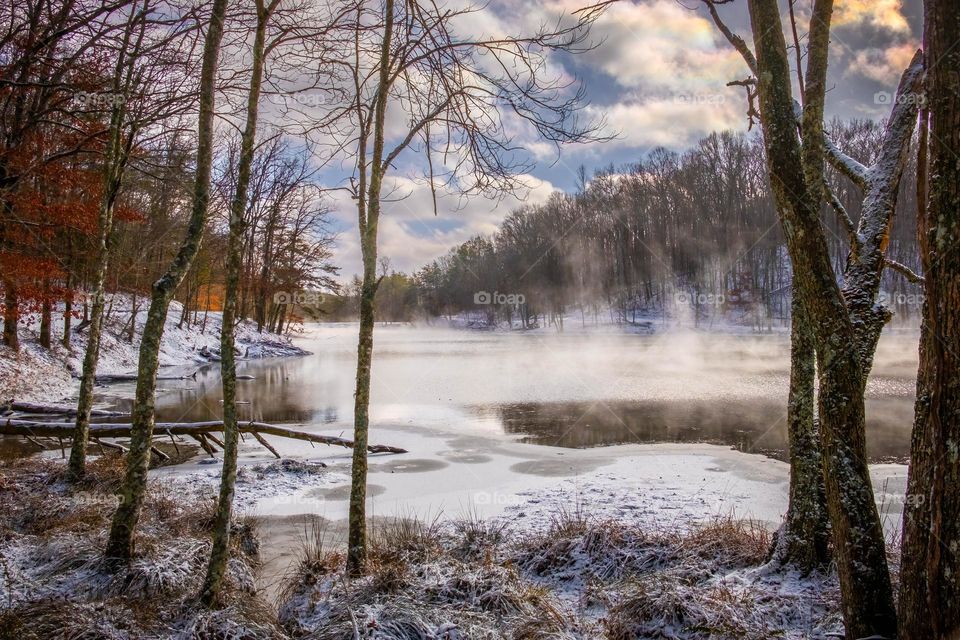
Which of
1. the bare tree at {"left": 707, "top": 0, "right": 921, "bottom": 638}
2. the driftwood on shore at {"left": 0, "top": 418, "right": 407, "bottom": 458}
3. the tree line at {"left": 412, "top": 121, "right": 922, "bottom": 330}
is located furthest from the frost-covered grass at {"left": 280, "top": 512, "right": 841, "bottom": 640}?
the tree line at {"left": 412, "top": 121, "right": 922, "bottom": 330}

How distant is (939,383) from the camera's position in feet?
8.91

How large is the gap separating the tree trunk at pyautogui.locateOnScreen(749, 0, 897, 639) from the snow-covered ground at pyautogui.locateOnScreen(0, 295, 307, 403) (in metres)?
18.2

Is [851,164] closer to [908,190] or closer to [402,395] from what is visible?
[402,395]

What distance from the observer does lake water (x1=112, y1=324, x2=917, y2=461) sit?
1259cm

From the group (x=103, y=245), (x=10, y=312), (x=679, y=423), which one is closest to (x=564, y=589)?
(x=103, y=245)

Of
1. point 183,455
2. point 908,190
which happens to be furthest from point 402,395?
point 908,190

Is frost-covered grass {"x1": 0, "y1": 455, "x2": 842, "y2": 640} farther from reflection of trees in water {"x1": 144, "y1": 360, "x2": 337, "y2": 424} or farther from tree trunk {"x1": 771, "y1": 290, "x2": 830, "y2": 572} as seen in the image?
reflection of trees in water {"x1": 144, "y1": 360, "x2": 337, "y2": 424}

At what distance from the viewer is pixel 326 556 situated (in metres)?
5.48

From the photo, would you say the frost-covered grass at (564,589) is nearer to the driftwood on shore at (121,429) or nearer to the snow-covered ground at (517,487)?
the snow-covered ground at (517,487)

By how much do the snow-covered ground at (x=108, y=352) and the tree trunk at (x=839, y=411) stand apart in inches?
717

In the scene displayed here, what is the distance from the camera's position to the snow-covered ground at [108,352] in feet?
56.0

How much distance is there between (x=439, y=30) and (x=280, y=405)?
14.2 m

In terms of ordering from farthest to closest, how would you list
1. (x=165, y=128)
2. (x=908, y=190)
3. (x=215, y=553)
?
(x=908, y=190) < (x=165, y=128) < (x=215, y=553)

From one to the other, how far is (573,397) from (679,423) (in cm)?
463
